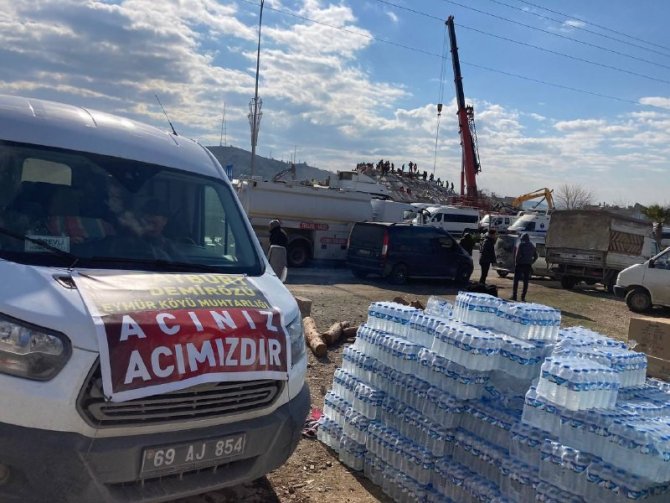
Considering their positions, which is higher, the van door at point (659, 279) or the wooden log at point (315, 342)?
the van door at point (659, 279)

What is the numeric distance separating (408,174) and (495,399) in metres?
62.7

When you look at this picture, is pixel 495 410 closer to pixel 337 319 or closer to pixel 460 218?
pixel 337 319

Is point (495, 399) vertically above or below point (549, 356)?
below

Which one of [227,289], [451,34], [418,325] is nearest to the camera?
[227,289]

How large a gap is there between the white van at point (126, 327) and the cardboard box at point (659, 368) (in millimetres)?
5396

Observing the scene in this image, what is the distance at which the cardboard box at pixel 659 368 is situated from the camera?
22.8 ft

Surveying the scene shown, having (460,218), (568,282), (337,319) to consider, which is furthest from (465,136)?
(337,319)

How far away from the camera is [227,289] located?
3.41m

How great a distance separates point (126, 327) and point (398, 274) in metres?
14.0

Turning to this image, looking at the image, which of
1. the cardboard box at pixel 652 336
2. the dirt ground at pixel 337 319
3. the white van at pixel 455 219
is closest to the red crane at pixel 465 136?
the white van at pixel 455 219

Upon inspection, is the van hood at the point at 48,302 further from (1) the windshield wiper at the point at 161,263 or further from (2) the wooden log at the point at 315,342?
(2) the wooden log at the point at 315,342

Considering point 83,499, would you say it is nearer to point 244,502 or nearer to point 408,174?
point 244,502

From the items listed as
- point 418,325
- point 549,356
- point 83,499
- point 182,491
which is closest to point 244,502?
point 182,491

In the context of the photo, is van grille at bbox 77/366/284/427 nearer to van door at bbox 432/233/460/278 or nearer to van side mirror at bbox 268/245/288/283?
van side mirror at bbox 268/245/288/283
